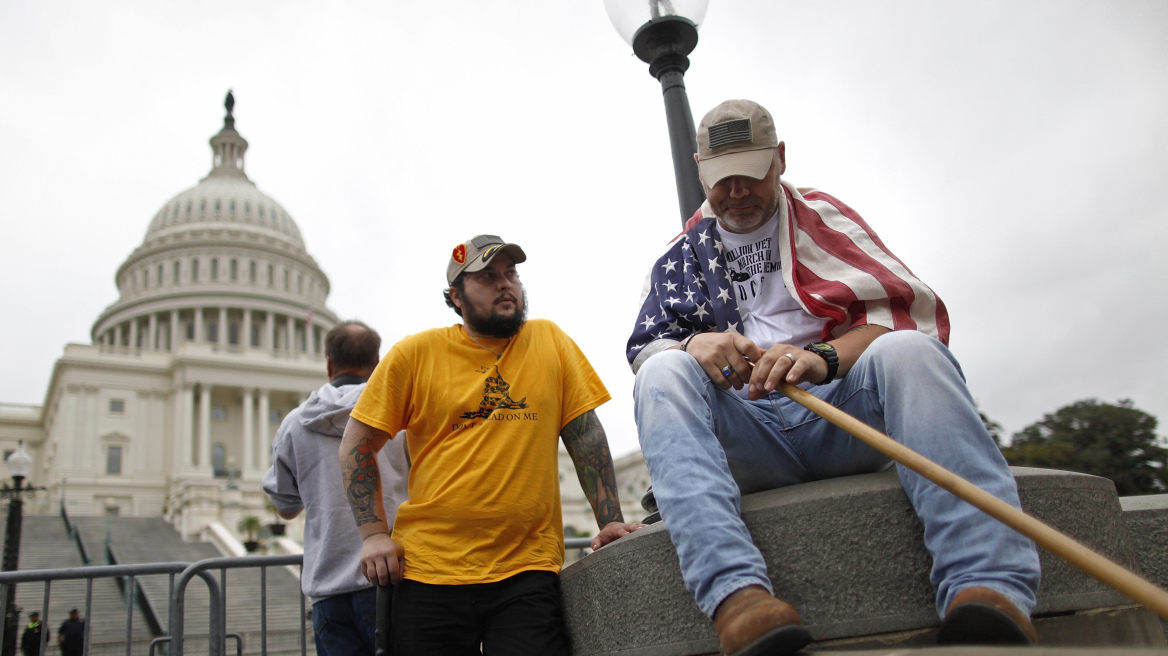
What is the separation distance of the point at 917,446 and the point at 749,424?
20.1 inches

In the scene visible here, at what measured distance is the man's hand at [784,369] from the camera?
2252 mm

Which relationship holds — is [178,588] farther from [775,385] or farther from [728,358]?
[775,385]

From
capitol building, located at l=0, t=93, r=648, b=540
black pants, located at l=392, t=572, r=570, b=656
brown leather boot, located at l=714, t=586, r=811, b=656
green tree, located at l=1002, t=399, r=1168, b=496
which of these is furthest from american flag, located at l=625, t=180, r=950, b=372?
capitol building, located at l=0, t=93, r=648, b=540

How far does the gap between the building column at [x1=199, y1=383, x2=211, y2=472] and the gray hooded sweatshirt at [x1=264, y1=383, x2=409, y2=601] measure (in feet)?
169

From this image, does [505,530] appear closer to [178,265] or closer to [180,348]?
[180,348]

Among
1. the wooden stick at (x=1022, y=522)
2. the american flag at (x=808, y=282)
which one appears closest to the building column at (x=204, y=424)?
the american flag at (x=808, y=282)

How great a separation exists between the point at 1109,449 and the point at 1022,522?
25.9 meters

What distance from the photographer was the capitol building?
154ft

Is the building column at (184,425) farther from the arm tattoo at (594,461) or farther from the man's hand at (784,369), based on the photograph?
the man's hand at (784,369)

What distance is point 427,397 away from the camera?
3115 millimetres

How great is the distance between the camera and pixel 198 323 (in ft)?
199

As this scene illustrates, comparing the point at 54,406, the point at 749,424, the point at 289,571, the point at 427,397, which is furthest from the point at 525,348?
the point at 54,406

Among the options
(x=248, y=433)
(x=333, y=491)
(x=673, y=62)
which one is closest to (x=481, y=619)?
(x=333, y=491)

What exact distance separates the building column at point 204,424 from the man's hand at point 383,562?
173 feet
